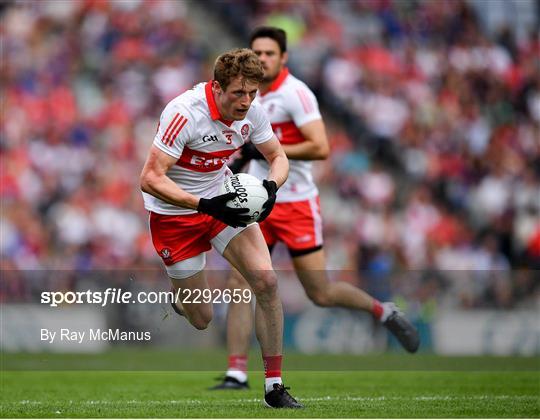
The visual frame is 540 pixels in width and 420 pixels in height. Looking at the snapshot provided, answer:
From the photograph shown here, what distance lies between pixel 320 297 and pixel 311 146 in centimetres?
141

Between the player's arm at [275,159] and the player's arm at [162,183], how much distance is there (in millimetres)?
714

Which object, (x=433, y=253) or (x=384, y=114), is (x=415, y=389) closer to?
(x=433, y=253)

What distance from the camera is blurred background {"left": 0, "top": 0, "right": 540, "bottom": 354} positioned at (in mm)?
16750

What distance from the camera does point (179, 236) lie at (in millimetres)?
9633

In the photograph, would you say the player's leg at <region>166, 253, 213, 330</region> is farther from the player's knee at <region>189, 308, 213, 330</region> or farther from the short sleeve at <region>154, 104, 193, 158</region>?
the short sleeve at <region>154, 104, 193, 158</region>

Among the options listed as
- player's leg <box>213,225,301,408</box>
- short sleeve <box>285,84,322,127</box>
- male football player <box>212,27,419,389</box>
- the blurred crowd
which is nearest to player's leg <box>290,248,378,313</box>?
male football player <box>212,27,419,389</box>

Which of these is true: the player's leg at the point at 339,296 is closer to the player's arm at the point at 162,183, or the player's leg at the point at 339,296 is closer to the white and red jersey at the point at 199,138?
the white and red jersey at the point at 199,138

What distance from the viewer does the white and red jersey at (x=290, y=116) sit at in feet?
37.7

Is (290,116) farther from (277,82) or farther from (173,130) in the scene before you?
(173,130)

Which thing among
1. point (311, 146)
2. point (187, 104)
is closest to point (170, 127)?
point (187, 104)

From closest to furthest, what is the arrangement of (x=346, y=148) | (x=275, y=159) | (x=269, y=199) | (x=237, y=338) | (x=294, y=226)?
(x=269, y=199) < (x=275, y=159) < (x=237, y=338) < (x=294, y=226) < (x=346, y=148)

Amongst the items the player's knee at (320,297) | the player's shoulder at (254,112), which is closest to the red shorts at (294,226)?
the player's knee at (320,297)

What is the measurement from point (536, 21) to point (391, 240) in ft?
22.6

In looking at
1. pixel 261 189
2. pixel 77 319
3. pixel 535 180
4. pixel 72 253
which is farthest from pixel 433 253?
pixel 261 189
